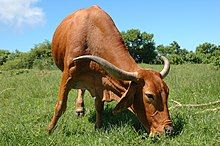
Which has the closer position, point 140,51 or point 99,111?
point 99,111

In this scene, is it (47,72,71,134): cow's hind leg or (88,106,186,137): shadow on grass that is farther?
(47,72,71,134): cow's hind leg

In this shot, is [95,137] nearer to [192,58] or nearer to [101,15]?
[101,15]

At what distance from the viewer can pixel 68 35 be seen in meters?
7.21

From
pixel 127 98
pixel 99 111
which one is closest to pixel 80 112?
pixel 99 111

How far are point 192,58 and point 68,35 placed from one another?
34677 millimetres

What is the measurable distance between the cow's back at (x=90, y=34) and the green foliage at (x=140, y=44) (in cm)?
3653

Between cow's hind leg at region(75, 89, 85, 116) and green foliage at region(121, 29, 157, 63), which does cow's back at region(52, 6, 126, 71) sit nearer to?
cow's hind leg at region(75, 89, 85, 116)

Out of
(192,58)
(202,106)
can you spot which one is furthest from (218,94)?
(192,58)

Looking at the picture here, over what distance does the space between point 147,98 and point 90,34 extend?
Result: 5.55 ft

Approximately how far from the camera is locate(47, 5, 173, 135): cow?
5.71m

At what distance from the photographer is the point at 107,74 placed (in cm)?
652

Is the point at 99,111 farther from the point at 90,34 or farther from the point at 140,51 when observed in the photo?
the point at 140,51

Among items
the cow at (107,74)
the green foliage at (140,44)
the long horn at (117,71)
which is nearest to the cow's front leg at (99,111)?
the cow at (107,74)

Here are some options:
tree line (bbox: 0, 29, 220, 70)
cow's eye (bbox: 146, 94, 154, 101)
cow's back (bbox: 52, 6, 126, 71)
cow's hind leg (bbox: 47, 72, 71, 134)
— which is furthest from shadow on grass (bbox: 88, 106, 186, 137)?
tree line (bbox: 0, 29, 220, 70)
